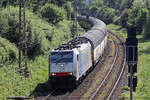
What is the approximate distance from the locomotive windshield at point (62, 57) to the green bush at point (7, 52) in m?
4.75

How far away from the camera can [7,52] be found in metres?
26.4

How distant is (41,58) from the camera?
32375 millimetres

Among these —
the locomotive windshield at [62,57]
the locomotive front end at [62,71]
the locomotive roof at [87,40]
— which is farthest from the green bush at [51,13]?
the locomotive front end at [62,71]

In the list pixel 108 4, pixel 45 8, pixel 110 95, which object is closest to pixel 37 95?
pixel 110 95

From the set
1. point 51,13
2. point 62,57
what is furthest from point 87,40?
point 51,13

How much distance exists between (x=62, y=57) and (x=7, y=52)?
5814 mm

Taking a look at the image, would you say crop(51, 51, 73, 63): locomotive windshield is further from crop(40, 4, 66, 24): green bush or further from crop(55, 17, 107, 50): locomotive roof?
crop(40, 4, 66, 24): green bush

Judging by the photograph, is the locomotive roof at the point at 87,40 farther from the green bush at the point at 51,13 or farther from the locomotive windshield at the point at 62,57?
the green bush at the point at 51,13

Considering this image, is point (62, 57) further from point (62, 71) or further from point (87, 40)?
point (87, 40)

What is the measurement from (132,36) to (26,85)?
14422mm

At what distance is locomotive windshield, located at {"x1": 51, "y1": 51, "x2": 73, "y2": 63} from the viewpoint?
23516 mm

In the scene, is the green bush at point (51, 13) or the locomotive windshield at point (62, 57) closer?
the locomotive windshield at point (62, 57)

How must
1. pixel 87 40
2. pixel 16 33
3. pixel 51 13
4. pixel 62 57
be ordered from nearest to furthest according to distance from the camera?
pixel 62 57
pixel 16 33
pixel 87 40
pixel 51 13

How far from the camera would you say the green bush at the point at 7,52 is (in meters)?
25.3
